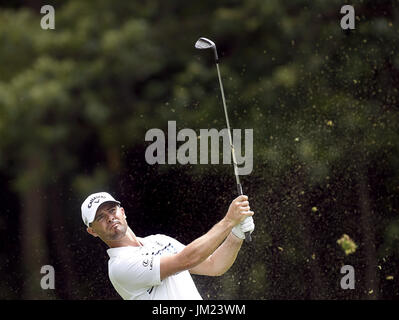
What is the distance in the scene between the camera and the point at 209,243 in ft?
14.4

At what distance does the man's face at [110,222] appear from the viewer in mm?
4608

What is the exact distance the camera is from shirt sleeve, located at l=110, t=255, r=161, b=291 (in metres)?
4.49

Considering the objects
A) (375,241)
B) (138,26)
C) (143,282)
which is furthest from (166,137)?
(143,282)

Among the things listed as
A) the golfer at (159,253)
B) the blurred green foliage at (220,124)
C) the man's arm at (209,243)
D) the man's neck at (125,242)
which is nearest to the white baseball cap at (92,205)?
the golfer at (159,253)

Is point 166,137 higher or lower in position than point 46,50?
lower

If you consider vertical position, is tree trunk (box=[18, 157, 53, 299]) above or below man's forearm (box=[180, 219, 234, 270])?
above

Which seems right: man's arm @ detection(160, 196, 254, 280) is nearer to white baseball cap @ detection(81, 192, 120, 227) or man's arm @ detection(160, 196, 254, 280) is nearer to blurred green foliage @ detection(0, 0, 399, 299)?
white baseball cap @ detection(81, 192, 120, 227)

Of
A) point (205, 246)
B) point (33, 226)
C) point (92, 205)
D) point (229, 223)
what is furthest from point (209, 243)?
point (33, 226)

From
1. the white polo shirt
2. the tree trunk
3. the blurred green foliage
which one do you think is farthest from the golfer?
the tree trunk

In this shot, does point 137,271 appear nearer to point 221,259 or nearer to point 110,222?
→ point 110,222

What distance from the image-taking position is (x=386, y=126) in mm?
9609

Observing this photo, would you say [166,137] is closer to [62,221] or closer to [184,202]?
[184,202]

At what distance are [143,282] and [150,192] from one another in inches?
212

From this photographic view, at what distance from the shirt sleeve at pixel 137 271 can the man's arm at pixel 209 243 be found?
3.0 inches
